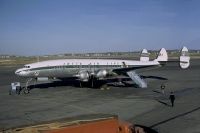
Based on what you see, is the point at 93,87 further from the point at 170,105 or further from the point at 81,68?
the point at 170,105

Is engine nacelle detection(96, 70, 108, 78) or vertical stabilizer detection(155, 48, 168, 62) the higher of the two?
vertical stabilizer detection(155, 48, 168, 62)

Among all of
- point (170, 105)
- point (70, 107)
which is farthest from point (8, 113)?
point (170, 105)

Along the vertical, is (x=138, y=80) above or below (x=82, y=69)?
below

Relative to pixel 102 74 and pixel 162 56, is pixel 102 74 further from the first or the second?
pixel 162 56

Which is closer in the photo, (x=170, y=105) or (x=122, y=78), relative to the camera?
(x=170, y=105)

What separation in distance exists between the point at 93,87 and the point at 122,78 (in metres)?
13.0

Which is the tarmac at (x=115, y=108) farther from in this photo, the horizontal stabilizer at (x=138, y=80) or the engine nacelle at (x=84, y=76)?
the engine nacelle at (x=84, y=76)

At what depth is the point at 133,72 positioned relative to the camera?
48.2 metres

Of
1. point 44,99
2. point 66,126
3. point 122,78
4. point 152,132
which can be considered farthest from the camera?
point 122,78

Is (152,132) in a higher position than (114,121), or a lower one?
lower

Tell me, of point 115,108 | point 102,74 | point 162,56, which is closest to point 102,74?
point 102,74

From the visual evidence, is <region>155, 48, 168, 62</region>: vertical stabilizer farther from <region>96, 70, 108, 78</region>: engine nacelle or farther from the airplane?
<region>96, 70, 108, 78</region>: engine nacelle

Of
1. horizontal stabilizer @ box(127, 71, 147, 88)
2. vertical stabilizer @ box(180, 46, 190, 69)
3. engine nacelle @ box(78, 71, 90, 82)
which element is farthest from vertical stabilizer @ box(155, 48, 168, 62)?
engine nacelle @ box(78, 71, 90, 82)

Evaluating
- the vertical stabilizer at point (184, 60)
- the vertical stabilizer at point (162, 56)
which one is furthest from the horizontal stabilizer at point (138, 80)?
the vertical stabilizer at point (162, 56)
